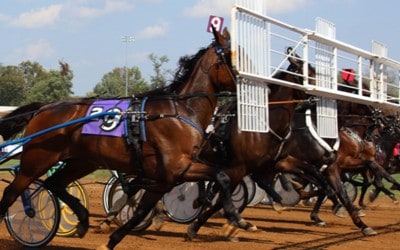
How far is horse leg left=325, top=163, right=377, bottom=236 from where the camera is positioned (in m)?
9.58

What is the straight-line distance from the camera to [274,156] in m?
9.27

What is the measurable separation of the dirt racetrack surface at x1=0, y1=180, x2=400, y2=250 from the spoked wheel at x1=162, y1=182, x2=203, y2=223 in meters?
0.19

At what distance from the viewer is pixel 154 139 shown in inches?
277

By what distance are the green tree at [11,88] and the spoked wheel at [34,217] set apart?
5042cm

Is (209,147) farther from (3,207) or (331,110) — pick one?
(3,207)

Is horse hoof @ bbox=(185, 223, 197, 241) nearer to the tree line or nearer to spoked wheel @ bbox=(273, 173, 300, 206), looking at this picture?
spoked wheel @ bbox=(273, 173, 300, 206)

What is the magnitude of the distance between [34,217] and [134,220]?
148cm

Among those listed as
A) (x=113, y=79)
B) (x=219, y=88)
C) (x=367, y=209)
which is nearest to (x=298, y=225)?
(x=367, y=209)

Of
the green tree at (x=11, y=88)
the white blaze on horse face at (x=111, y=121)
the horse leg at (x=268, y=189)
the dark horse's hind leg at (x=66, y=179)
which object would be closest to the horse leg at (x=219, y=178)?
the white blaze on horse face at (x=111, y=121)

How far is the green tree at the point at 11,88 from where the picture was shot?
187 ft

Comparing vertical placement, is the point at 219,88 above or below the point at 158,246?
above

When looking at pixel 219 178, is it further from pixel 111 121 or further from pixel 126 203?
pixel 126 203

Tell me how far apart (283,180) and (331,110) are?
391 centimetres

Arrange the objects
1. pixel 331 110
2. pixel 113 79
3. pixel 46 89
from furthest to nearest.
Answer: pixel 113 79
pixel 46 89
pixel 331 110
